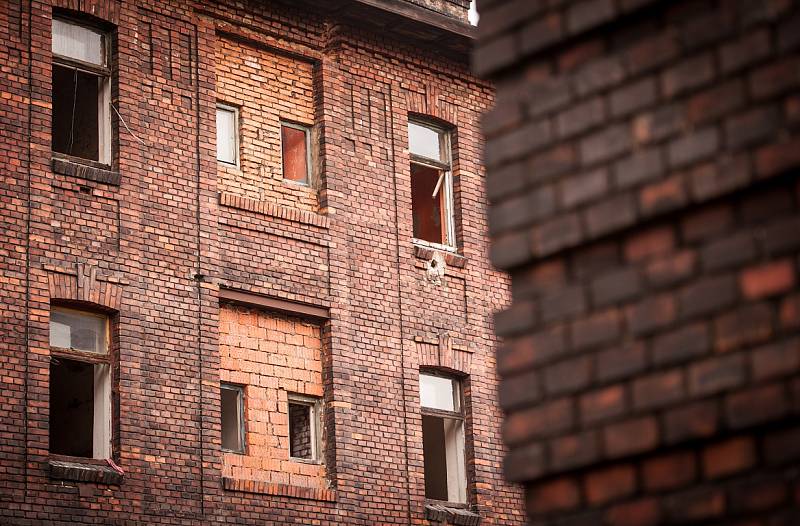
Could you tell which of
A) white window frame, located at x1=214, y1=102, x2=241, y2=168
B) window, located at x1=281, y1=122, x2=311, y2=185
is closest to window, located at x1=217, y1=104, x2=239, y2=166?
white window frame, located at x1=214, y1=102, x2=241, y2=168

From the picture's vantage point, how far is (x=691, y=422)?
496cm

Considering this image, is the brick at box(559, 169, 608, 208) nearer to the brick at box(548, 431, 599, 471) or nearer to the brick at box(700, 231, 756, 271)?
the brick at box(700, 231, 756, 271)

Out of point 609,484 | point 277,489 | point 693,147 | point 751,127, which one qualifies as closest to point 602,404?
point 609,484

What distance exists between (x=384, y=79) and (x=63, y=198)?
18.9 feet

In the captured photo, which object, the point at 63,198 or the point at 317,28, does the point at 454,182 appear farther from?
the point at 63,198

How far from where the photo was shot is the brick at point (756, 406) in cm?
472

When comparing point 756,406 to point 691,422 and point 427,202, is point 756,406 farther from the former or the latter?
point 427,202

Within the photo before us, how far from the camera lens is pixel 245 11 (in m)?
18.9

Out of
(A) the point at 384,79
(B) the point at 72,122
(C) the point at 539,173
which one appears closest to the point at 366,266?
(A) the point at 384,79

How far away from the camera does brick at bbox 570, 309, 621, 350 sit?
207 inches

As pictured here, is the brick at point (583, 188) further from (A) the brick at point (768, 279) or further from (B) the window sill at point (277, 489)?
(B) the window sill at point (277, 489)

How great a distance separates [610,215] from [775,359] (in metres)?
0.88

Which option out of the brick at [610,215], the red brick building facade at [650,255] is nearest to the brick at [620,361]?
the red brick building facade at [650,255]

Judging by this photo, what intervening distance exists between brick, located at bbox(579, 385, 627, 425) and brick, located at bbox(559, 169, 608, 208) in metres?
0.73
